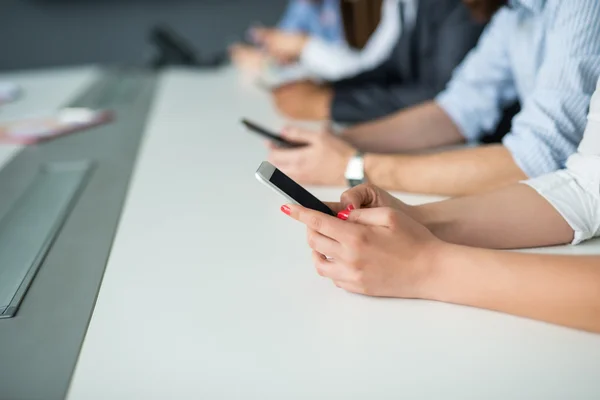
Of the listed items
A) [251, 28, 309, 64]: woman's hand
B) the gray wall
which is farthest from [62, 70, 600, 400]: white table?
the gray wall

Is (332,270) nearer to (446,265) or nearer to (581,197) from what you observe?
(446,265)

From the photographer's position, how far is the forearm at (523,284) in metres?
0.56

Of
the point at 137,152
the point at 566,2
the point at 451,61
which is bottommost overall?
the point at 137,152

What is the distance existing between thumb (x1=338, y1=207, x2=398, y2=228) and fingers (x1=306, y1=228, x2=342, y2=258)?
0.12 feet

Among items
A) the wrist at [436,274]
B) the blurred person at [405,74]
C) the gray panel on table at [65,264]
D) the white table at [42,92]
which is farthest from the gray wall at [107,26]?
the wrist at [436,274]

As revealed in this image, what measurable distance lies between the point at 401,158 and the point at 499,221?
0.81ft

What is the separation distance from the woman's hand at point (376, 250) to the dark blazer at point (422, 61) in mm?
774

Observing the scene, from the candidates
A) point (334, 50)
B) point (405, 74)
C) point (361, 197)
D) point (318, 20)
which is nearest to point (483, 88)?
point (405, 74)

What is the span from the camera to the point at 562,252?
69 cm

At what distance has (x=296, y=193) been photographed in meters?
0.64

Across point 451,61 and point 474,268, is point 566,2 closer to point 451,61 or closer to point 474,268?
point 474,268

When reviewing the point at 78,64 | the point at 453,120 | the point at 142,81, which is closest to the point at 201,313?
the point at 453,120

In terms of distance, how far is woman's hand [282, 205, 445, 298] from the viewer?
1.96 ft

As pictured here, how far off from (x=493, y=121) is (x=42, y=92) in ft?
4.65
